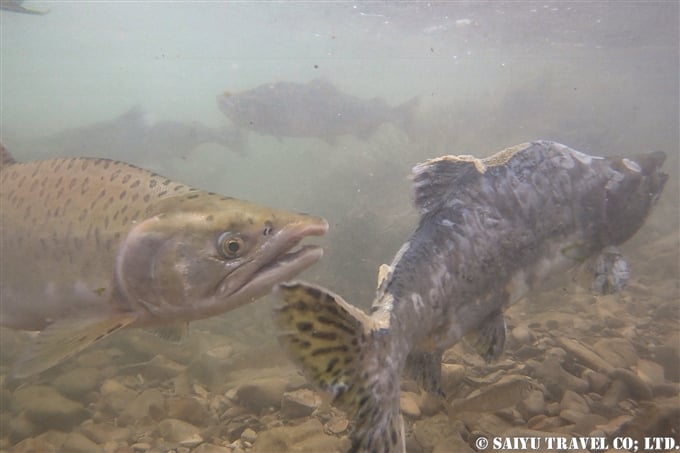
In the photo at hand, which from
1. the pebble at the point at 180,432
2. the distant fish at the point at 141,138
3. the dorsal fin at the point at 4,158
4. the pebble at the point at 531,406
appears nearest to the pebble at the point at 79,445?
the pebble at the point at 180,432

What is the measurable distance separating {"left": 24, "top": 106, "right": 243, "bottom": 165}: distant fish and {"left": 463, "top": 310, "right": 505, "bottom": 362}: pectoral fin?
1815cm

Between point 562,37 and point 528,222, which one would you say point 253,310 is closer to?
point 528,222

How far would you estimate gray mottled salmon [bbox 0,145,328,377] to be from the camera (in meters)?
2.73

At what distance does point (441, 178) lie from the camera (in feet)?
9.47

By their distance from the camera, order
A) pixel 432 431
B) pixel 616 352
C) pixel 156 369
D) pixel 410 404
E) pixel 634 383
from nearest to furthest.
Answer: pixel 432 431
pixel 410 404
pixel 634 383
pixel 616 352
pixel 156 369

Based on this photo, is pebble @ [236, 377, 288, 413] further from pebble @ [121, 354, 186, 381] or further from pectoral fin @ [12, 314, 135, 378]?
pectoral fin @ [12, 314, 135, 378]

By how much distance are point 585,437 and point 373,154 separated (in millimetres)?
19674

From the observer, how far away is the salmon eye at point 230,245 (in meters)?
2.72

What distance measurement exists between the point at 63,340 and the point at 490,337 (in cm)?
271

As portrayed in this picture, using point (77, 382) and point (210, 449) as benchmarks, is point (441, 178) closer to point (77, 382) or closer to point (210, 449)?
point (210, 449)

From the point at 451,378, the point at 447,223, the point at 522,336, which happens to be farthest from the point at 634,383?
the point at 447,223

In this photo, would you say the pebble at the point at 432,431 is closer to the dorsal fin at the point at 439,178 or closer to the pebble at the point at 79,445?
the dorsal fin at the point at 439,178

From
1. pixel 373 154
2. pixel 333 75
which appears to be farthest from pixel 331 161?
pixel 333 75

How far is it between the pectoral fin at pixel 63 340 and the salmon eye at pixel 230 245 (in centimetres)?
78
